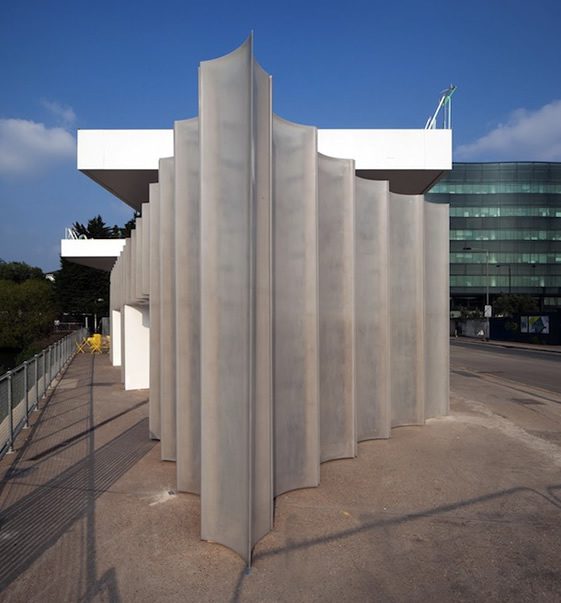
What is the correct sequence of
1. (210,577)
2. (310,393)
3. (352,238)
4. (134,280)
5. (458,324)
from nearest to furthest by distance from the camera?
(210,577) → (310,393) → (352,238) → (134,280) → (458,324)

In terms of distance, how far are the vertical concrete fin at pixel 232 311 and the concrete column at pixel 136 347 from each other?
34.9 feet

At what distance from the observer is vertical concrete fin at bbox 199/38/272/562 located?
4516 millimetres

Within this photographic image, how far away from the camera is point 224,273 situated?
4633 millimetres

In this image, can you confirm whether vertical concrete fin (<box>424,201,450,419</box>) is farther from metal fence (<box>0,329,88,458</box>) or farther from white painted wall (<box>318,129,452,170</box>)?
metal fence (<box>0,329,88,458</box>)

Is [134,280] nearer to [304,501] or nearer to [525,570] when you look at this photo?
[304,501]

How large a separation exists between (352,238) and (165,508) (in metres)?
4.92

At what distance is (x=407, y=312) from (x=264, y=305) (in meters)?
5.73

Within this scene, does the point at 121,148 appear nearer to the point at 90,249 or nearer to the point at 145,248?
the point at 145,248

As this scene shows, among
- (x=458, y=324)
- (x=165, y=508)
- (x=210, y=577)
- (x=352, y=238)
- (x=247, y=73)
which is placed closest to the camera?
(x=210, y=577)

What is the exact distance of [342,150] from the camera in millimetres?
14891

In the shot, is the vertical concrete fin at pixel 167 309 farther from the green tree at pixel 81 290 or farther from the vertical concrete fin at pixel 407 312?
the green tree at pixel 81 290

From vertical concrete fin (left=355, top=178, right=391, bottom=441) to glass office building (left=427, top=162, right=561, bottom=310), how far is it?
243ft

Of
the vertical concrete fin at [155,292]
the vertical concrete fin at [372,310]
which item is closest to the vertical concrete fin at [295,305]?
the vertical concrete fin at [372,310]

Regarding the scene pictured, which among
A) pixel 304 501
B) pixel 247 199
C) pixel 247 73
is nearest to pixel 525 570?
pixel 304 501
